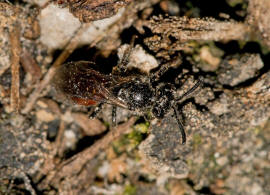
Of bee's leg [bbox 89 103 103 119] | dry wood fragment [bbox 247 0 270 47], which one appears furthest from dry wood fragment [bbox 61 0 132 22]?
dry wood fragment [bbox 247 0 270 47]

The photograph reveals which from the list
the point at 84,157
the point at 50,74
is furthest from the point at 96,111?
the point at 50,74

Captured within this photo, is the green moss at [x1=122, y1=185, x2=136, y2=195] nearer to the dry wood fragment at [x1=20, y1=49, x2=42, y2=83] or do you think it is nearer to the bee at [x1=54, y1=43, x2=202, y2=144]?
the bee at [x1=54, y1=43, x2=202, y2=144]

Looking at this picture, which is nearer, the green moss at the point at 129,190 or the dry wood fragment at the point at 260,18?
the dry wood fragment at the point at 260,18

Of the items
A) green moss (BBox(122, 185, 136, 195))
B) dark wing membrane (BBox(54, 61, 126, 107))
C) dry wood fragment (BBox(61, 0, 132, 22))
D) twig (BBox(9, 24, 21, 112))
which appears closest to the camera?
dry wood fragment (BBox(61, 0, 132, 22))

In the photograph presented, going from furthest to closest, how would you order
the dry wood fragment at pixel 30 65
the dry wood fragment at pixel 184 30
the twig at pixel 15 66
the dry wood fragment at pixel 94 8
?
the dry wood fragment at pixel 30 65 → the twig at pixel 15 66 → the dry wood fragment at pixel 184 30 → the dry wood fragment at pixel 94 8

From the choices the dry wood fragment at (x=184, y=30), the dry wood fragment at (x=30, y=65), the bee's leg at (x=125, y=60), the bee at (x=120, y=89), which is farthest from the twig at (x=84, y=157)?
Result: the dry wood fragment at (x=30, y=65)

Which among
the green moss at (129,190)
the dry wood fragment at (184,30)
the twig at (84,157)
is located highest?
the dry wood fragment at (184,30)

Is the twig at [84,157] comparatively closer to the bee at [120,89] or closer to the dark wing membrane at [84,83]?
the bee at [120,89]
